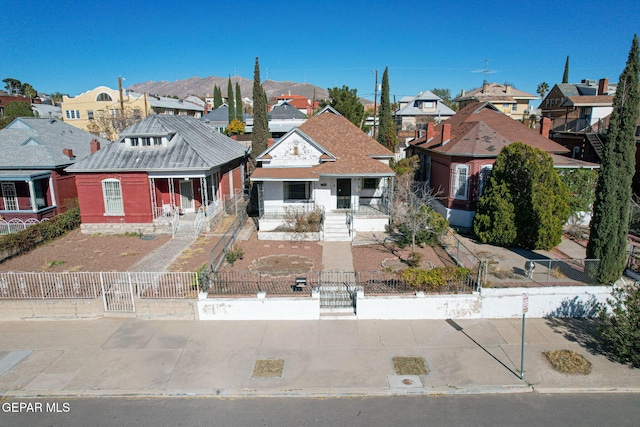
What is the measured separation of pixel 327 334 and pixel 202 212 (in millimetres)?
13173

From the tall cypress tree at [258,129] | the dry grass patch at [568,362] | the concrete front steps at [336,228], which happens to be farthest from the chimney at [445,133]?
the dry grass patch at [568,362]

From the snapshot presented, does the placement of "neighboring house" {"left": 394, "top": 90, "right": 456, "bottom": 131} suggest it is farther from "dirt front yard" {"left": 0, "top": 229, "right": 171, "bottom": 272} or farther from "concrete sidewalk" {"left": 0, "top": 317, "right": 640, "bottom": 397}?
"concrete sidewalk" {"left": 0, "top": 317, "right": 640, "bottom": 397}

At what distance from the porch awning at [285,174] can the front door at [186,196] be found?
14.8 feet

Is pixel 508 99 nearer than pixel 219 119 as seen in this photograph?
Yes

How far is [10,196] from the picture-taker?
25.9 meters

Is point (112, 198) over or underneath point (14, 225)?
over

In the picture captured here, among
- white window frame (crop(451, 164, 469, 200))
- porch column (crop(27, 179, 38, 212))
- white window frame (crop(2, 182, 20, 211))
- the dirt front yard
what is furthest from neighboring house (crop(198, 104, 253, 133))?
white window frame (crop(451, 164, 469, 200))

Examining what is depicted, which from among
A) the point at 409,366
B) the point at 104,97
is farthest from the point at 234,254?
the point at 104,97

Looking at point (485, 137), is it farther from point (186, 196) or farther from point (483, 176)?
point (186, 196)

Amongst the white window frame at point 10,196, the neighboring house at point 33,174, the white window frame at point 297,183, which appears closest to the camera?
the neighboring house at point 33,174

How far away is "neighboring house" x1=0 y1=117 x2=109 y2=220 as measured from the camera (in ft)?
81.3

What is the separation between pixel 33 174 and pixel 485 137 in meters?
26.8

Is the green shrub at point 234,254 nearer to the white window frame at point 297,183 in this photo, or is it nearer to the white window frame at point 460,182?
the white window frame at point 297,183

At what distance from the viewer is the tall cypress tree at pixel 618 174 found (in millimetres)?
14750
